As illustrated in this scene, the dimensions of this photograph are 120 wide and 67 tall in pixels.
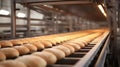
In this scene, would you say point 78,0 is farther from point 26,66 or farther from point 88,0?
point 26,66

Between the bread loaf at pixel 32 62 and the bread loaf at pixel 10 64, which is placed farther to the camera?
the bread loaf at pixel 32 62

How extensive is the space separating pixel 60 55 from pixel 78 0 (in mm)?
1415

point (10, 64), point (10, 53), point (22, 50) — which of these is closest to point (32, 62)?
point (10, 64)

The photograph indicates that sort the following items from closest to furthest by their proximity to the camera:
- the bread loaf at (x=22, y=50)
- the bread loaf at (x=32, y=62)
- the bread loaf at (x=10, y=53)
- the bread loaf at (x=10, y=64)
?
the bread loaf at (x=10, y=64) → the bread loaf at (x=32, y=62) → the bread loaf at (x=10, y=53) → the bread loaf at (x=22, y=50)

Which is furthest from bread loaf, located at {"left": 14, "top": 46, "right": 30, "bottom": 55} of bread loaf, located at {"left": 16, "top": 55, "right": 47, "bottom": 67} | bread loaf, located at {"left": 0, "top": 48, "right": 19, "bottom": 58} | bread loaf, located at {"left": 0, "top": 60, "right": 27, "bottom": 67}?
bread loaf, located at {"left": 0, "top": 60, "right": 27, "bottom": 67}

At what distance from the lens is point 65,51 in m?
1.58

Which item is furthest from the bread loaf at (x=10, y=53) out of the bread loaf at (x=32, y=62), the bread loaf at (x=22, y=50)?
the bread loaf at (x=32, y=62)

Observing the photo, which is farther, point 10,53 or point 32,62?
point 10,53

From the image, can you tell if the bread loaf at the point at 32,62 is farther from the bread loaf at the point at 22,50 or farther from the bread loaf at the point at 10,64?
the bread loaf at the point at 22,50

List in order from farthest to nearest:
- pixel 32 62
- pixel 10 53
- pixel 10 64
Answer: pixel 10 53
pixel 32 62
pixel 10 64

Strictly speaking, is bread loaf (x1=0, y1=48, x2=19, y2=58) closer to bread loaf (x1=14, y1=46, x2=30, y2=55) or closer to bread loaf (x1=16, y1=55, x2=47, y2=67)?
bread loaf (x1=14, y1=46, x2=30, y2=55)

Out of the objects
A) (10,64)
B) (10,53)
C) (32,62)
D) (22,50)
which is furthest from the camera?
(22,50)

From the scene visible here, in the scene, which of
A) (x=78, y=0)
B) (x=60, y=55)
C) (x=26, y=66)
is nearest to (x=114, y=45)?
(x=78, y=0)

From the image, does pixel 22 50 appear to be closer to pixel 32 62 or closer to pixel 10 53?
pixel 10 53
